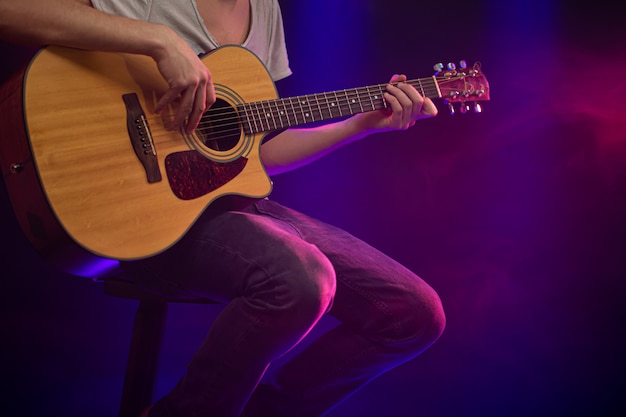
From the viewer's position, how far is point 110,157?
4.38 feet

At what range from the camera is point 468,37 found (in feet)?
8.73

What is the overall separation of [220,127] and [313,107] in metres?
0.35

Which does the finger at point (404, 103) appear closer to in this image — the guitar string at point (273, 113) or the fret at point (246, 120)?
the guitar string at point (273, 113)

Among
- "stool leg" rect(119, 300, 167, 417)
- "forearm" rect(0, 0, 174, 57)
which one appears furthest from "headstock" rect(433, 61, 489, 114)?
"stool leg" rect(119, 300, 167, 417)

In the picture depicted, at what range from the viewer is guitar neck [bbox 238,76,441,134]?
1641 millimetres

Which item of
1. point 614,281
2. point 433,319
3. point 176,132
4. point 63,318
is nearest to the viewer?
point 176,132

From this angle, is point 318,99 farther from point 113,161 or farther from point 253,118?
point 113,161

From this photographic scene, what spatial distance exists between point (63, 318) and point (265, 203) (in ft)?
3.47

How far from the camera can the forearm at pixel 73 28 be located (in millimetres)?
1313

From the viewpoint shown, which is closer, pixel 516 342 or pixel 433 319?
pixel 433 319

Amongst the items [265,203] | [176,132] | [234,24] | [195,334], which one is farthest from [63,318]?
[234,24]

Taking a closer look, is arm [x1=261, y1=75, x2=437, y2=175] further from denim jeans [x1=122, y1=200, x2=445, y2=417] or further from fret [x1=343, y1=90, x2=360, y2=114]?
denim jeans [x1=122, y1=200, x2=445, y2=417]

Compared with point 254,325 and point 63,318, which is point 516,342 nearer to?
point 254,325

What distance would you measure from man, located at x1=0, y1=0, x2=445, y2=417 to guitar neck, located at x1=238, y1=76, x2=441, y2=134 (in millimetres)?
77
